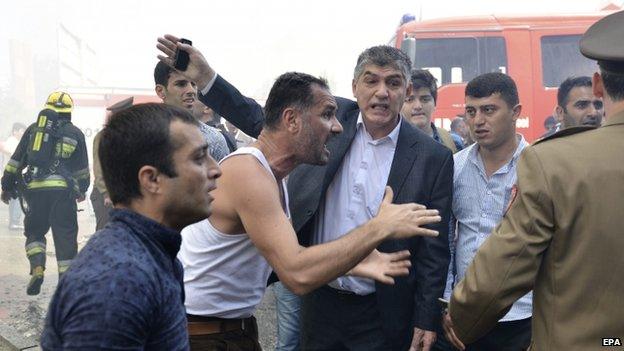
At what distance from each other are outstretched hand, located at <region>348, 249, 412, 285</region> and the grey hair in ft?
3.77

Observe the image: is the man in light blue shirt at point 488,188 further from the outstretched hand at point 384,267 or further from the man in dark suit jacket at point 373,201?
the outstretched hand at point 384,267

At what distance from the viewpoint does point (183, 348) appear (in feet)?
5.04

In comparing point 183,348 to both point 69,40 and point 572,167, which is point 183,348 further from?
point 69,40

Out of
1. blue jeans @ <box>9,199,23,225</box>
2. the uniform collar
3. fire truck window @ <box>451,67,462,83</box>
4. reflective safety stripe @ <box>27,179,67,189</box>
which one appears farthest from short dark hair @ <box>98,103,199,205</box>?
blue jeans @ <box>9,199,23,225</box>

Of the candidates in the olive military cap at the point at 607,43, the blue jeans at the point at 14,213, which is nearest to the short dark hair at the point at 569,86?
the olive military cap at the point at 607,43

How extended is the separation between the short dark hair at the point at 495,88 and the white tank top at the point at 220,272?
64.6 inches

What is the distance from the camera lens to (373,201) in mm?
3025

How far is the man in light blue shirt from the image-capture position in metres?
3.11

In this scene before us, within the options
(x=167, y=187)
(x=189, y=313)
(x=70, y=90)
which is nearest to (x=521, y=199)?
(x=167, y=187)

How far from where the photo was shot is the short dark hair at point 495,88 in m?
3.50

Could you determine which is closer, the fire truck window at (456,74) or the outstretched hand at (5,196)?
the outstretched hand at (5,196)

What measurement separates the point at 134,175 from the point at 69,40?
2305cm

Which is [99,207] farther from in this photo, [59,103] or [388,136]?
[388,136]

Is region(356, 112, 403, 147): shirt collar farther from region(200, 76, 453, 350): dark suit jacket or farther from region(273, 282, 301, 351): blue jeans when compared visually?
region(273, 282, 301, 351): blue jeans
